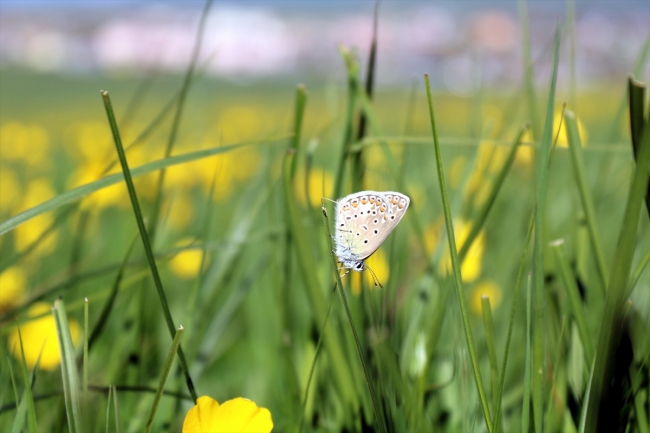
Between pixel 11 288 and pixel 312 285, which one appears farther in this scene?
pixel 11 288

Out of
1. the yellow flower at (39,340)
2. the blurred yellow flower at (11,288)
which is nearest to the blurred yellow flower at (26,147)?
the blurred yellow flower at (11,288)

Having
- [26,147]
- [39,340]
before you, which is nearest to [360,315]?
[39,340]

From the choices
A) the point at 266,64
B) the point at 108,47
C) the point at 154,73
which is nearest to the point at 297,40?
the point at 266,64

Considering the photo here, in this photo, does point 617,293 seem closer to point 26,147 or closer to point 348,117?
point 348,117

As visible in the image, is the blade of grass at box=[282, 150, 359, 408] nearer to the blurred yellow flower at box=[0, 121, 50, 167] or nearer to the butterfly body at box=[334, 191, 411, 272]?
the butterfly body at box=[334, 191, 411, 272]

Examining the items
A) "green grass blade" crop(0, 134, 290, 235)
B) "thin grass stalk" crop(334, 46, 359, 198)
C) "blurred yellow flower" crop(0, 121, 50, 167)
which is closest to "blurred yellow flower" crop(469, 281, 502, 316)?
"thin grass stalk" crop(334, 46, 359, 198)
